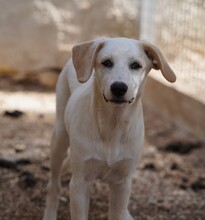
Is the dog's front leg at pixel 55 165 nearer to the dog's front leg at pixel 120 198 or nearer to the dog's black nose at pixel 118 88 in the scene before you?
the dog's front leg at pixel 120 198

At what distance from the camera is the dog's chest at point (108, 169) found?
2.89m

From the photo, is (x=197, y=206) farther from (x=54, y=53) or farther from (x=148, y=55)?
(x=54, y=53)

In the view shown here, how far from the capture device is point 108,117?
291cm

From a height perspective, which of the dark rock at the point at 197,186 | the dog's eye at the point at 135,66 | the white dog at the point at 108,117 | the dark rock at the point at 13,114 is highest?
the dog's eye at the point at 135,66

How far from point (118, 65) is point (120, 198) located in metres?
0.84

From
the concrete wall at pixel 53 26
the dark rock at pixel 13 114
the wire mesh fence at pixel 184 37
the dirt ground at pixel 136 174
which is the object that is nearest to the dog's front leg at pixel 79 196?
the dirt ground at pixel 136 174

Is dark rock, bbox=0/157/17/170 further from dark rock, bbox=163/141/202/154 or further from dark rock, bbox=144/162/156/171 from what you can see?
dark rock, bbox=163/141/202/154

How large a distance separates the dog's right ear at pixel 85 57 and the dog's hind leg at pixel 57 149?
0.69 m

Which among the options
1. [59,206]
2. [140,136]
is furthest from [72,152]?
[59,206]

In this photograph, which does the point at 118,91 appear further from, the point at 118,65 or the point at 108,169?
the point at 108,169

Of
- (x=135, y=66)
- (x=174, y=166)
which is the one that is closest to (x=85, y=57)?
(x=135, y=66)

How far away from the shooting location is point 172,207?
12.7ft

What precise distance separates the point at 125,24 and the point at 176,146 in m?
2.18

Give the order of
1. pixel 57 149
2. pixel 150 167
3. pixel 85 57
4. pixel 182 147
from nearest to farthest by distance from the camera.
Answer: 1. pixel 85 57
2. pixel 57 149
3. pixel 150 167
4. pixel 182 147
